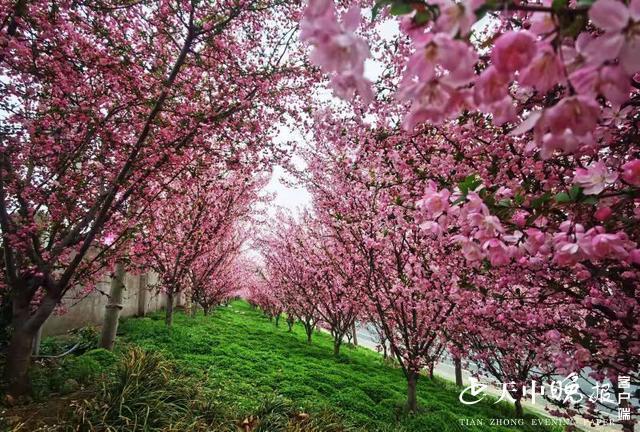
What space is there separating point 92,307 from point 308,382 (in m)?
6.82

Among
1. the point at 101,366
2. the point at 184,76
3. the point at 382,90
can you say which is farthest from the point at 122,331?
the point at 382,90

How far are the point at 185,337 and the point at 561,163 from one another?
9661mm

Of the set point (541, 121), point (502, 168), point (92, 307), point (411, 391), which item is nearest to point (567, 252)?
point (541, 121)

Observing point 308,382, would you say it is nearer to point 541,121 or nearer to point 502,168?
point 502,168

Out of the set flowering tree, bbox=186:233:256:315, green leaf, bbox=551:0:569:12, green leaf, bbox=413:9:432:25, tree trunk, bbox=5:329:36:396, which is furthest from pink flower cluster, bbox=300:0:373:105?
flowering tree, bbox=186:233:256:315

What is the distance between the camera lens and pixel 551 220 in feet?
7.74

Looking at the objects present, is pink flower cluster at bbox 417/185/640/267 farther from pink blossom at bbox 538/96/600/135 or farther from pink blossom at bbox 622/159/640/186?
pink blossom at bbox 538/96/600/135

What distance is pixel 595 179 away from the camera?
165cm

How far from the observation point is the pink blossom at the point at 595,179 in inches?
63.1

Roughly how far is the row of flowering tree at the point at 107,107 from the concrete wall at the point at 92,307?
135 centimetres

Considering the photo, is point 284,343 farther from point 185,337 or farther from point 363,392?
point 363,392

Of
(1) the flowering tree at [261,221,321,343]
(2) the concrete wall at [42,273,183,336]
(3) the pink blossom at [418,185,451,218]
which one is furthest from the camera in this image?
(1) the flowering tree at [261,221,321,343]

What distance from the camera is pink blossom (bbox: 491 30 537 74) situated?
2.96ft

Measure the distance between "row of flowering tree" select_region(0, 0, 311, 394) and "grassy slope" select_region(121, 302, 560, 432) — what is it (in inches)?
126
